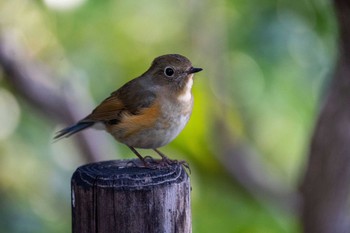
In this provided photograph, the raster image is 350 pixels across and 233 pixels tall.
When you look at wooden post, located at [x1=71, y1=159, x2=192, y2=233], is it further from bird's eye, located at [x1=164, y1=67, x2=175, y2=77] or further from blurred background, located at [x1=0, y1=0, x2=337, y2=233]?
blurred background, located at [x1=0, y1=0, x2=337, y2=233]

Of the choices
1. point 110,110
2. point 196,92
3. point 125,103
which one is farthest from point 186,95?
point 196,92

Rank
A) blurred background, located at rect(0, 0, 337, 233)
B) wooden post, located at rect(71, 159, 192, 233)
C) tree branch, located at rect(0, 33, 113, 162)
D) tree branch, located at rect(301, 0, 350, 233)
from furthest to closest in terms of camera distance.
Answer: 1. blurred background, located at rect(0, 0, 337, 233)
2. tree branch, located at rect(0, 33, 113, 162)
3. tree branch, located at rect(301, 0, 350, 233)
4. wooden post, located at rect(71, 159, 192, 233)

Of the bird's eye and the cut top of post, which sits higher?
the bird's eye

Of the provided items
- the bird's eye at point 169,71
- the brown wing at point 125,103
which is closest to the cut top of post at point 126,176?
the brown wing at point 125,103

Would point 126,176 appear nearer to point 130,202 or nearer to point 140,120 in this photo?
point 130,202

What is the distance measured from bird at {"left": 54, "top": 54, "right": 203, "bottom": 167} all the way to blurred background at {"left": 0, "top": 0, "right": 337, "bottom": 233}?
1972 mm

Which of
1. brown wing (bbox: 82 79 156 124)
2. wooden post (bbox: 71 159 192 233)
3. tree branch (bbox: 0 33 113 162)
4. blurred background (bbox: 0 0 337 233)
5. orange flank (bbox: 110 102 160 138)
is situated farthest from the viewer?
blurred background (bbox: 0 0 337 233)

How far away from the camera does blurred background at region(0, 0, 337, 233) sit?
722 centimetres

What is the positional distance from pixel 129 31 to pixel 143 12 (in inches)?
9.6

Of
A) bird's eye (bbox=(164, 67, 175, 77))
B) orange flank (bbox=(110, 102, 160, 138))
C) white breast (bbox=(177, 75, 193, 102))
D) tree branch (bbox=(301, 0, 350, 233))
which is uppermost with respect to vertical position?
bird's eye (bbox=(164, 67, 175, 77))

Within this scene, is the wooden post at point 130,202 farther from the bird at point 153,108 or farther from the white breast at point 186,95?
the white breast at point 186,95

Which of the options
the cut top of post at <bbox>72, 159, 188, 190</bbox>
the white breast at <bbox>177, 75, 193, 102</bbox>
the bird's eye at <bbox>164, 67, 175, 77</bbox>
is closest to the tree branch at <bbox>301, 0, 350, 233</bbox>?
the white breast at <bbox>177, 75, 193, 102</bbox>

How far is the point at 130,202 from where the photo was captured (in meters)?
3.26

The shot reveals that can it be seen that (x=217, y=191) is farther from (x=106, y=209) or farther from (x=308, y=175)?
(x=106, y=209)
